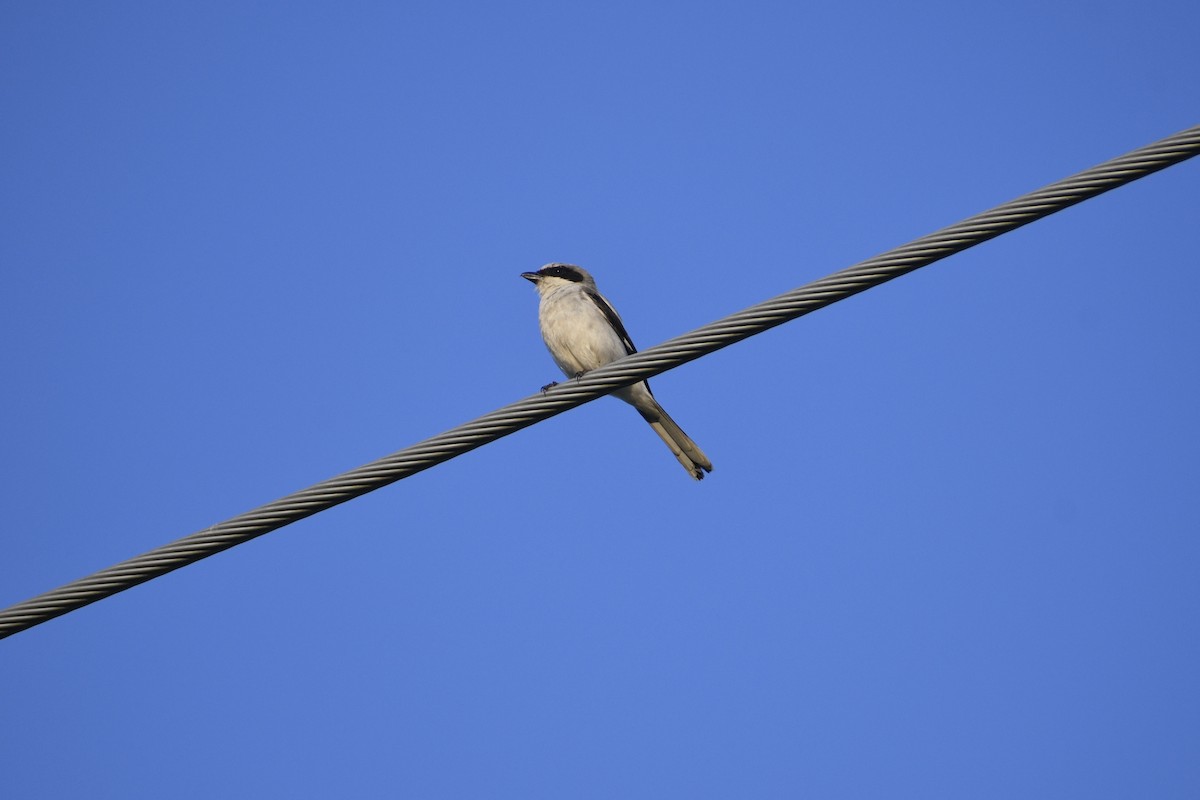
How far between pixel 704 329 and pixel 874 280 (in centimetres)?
73

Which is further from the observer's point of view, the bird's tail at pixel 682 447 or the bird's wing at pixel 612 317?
the bird's wing at pixel 612 317

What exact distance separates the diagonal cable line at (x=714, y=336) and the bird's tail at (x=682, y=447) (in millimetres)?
3533

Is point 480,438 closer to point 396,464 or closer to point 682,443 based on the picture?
point 396,464

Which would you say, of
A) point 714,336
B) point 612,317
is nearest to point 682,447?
point 612,317

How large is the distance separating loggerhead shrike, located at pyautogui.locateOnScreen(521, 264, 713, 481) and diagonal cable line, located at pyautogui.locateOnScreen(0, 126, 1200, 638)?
365 cm

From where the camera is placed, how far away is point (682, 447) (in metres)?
→ 8.23

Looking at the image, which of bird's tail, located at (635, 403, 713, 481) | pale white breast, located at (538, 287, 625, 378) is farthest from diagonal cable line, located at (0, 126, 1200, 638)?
pale white breast, located at (538, 287, 625, 378)

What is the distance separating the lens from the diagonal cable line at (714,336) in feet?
13.8

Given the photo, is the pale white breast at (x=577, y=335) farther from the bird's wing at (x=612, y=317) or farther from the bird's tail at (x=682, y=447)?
the bird's tail at (x=682, y=447)

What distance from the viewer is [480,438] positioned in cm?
470

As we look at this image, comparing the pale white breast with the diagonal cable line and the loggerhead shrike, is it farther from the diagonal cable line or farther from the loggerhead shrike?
the diagonal cable line

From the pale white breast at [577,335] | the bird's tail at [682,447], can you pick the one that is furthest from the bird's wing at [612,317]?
the bird's tail at [682,447]

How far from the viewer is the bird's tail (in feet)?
26.8

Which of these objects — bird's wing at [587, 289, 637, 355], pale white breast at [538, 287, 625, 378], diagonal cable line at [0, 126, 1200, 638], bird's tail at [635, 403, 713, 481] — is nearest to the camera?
diagonal cable line at [0, 126, 1200, 638]
